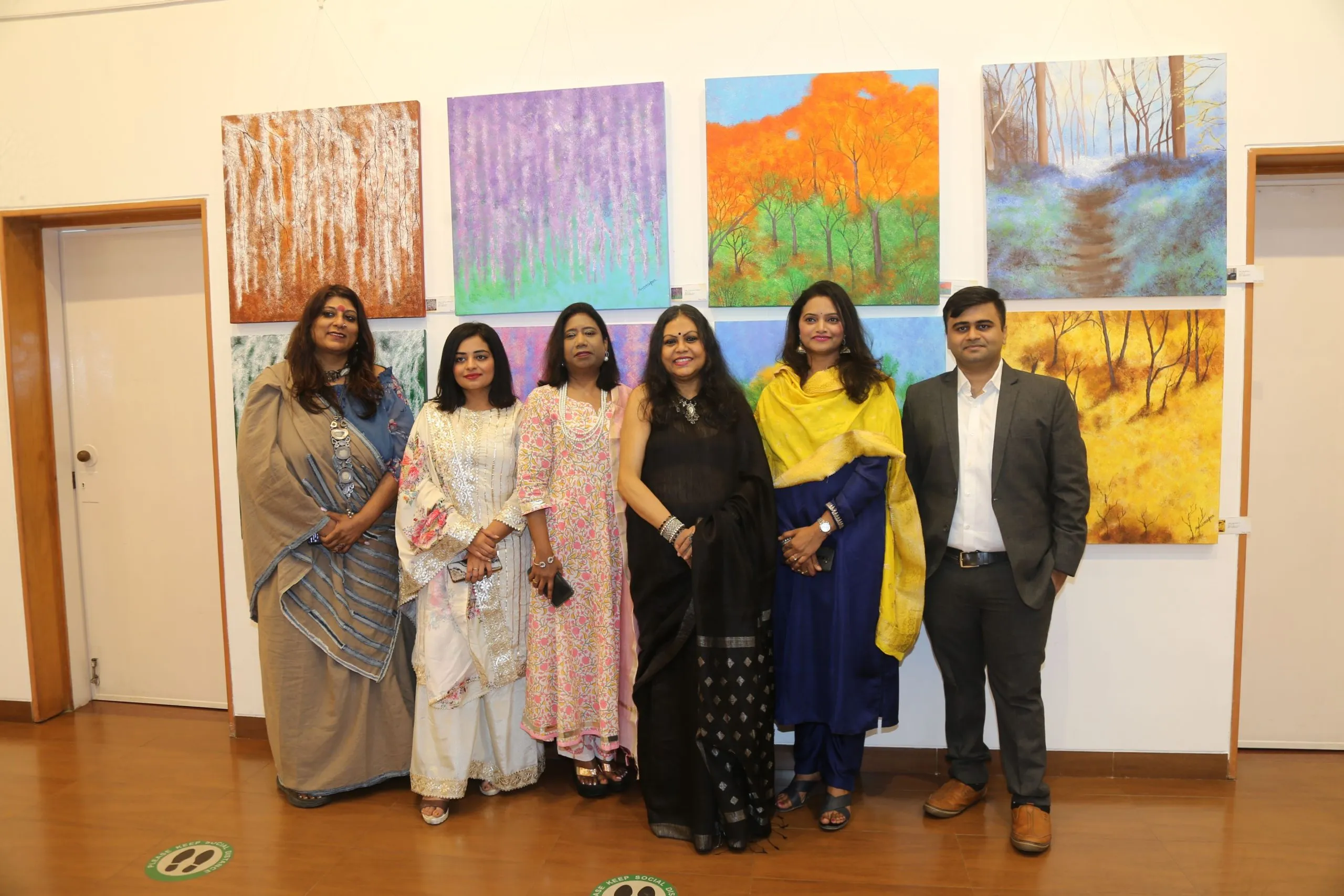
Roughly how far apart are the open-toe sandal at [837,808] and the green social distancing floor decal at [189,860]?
1887 mm

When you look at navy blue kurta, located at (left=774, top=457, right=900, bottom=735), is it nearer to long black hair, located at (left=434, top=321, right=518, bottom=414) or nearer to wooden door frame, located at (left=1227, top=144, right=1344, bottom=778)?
long black hair, located at (left=434, top=321, right=518, bottom=414)

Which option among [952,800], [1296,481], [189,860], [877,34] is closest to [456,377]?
[189,860]

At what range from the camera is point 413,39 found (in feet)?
10.4

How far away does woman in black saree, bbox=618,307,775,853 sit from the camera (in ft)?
7.88

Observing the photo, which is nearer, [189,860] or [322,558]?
[189,860]

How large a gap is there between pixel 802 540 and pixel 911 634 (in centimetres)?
47

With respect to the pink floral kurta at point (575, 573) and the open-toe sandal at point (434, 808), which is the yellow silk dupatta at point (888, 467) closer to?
the pink floral kurta at point (575, 573)

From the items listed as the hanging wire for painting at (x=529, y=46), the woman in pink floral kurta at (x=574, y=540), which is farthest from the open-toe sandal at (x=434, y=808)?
the hanging wire for painting at (x=529, y=46)

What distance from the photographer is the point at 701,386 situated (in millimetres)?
2561

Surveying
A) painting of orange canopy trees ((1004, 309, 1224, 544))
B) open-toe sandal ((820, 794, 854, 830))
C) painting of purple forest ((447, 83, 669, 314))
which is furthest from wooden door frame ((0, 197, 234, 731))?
painting of orange canopy trees ((1004, 309, 1224, 544))

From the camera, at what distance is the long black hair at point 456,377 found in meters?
2.72

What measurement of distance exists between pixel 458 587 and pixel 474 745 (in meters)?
0.57

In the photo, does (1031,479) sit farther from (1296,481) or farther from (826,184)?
(1296,481)

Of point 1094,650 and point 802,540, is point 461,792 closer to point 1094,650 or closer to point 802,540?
point 802,540
